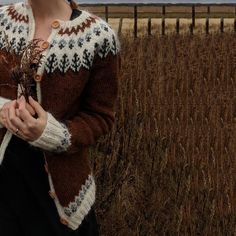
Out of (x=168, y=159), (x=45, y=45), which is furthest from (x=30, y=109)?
(x=168, y=159)

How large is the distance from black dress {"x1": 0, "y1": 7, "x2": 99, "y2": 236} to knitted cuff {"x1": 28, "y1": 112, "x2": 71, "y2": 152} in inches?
1.7

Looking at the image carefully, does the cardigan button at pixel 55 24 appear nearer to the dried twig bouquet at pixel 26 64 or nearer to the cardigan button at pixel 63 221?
the dried twig bouquet at pixel 26 64

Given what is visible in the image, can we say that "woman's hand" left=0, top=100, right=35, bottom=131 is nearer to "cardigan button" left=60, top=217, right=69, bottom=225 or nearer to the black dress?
the black dress

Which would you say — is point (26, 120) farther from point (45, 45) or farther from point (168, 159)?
point (168, 159)

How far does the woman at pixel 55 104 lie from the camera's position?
100cm

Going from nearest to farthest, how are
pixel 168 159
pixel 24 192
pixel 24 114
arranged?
pixel 24 114, pixel 24 192, pixel 168 159

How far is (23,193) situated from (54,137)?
0.38ft

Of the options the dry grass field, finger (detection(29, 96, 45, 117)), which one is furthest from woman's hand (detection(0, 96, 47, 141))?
the dry grass field

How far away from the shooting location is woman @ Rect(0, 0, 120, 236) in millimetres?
Result: 1005

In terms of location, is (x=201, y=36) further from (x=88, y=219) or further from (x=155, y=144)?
(x=88, y=219)

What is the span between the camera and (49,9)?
1.02 metres

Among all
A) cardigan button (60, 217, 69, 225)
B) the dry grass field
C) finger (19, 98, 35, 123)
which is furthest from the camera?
the dry grass field

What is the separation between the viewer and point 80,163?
1.07m

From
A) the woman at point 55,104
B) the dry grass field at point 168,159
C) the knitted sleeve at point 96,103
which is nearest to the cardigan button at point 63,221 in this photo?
the woman at point 55,104
